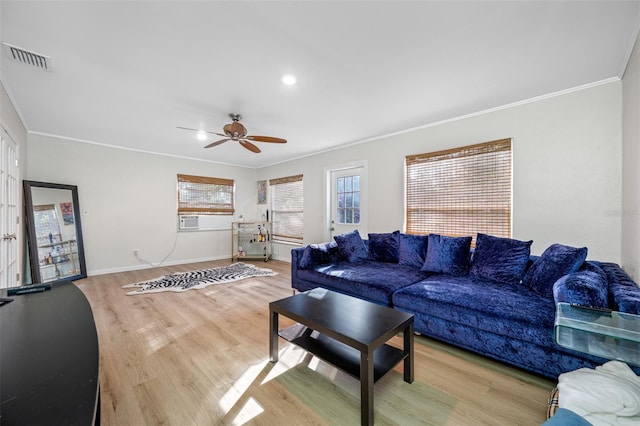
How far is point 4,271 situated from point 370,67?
4113 mm

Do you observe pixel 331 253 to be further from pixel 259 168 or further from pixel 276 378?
pixel 259 168

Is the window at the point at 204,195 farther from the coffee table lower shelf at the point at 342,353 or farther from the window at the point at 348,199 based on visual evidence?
the coffee table lower shelf at the point at 342,353

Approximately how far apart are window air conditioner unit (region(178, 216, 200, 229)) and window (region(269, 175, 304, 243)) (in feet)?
5.62

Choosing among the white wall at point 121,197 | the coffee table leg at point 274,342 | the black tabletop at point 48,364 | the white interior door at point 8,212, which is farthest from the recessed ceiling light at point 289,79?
the white wall at point 121,197

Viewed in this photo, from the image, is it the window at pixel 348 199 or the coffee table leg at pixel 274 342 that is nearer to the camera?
the coffee table leg at pixel 274 342

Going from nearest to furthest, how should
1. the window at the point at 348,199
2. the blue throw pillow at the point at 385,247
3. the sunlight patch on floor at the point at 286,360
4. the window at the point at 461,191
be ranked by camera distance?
the sunlight patch on floor at the point at 286,360 < the window at the point at 461,191 < the blue throw pillow at the point at 385,247 < the window at the point at 348,199

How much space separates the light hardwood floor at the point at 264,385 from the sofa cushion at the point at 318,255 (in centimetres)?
87

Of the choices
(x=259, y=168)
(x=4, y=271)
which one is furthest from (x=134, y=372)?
(x=259, y=168)

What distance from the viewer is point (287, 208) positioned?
6.17 meters

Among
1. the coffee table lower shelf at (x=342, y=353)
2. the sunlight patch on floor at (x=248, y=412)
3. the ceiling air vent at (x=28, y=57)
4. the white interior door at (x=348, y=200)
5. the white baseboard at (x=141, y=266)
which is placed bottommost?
the sunlight patch on floor at (x=248, y=412)

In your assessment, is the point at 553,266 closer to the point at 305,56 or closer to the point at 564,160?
the point at 564,160

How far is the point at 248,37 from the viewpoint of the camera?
74.5 inches

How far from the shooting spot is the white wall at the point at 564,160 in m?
2.46

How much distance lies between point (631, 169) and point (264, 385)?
3.27m
